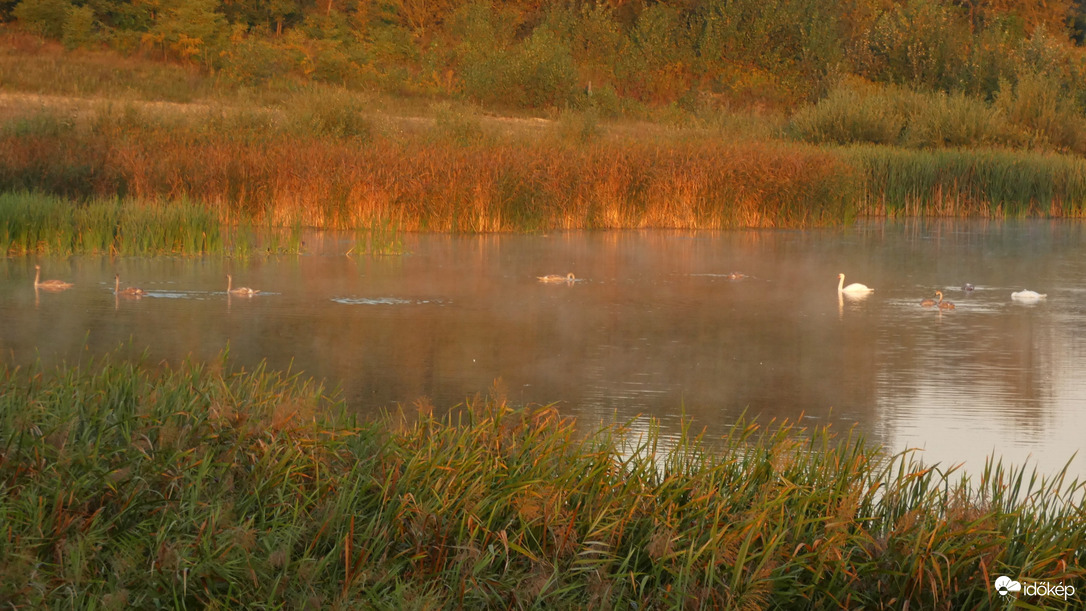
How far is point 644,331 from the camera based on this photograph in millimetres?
9289

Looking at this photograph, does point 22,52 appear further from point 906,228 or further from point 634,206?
point 906,228

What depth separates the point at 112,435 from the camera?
4598mm

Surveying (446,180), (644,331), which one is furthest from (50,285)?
(446,180)

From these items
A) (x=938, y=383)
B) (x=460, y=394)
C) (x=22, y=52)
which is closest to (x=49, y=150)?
(x=460, y=394)

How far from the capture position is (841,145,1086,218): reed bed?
21.1 metres

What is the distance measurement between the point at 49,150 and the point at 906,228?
1110 centimetres

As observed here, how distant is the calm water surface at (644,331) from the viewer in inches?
270

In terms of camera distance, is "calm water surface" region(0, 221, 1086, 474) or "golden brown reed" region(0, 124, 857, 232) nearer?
"calm water surface" region(0, 221, 1086, 474)

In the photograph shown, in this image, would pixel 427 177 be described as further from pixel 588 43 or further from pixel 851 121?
pixel 588 43

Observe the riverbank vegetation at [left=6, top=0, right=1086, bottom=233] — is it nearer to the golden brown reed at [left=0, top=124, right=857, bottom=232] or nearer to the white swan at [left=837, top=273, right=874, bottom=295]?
the golden brown reed at [left=0, top=124, right=857, bottom=232]

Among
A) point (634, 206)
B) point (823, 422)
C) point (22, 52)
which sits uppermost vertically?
point (22, 52)

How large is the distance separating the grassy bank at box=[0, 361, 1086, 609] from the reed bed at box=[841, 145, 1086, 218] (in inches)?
678

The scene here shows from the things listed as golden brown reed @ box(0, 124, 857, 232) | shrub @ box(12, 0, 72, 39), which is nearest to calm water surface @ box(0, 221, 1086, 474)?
golden brown reed @ box(0, 124, 857, 232)

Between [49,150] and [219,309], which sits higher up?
[49,150]
